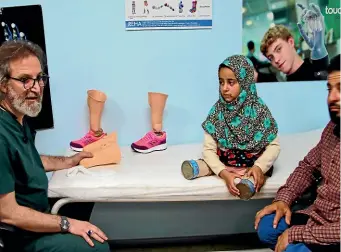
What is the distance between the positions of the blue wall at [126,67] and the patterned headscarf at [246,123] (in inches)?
18.9

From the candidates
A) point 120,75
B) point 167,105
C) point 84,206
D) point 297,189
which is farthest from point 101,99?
point 297,189

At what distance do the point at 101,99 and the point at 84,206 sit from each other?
1.86 ft

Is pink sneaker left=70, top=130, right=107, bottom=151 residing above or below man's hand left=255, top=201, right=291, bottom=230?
above

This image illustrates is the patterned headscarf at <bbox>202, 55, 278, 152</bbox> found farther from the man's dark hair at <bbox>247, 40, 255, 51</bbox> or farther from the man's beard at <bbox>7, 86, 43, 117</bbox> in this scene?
the man's beard at <bbox>7, 86, 43, 117</bbox>

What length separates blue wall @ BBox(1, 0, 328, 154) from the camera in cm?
237

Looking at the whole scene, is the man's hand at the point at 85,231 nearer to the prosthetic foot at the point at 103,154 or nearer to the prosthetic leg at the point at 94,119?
the prosthetic foot at the point at 103,154

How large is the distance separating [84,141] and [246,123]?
2.88 ft

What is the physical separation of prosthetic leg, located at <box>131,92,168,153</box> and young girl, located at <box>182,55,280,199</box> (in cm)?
38

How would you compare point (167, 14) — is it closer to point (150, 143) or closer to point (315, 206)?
point (150, 143)

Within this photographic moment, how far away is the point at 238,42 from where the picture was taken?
8.13ft

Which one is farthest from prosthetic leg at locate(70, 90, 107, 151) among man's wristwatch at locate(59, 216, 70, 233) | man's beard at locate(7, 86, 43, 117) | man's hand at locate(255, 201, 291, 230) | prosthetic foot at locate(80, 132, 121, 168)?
man's hand at locate(255, 201, 291, 230)

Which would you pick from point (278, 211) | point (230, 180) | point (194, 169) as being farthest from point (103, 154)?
point (278, 211)

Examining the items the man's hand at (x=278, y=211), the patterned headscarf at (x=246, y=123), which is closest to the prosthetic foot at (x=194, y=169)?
the patterned headscarf at (x=246, y=123)

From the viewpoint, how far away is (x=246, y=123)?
202 centimetres
